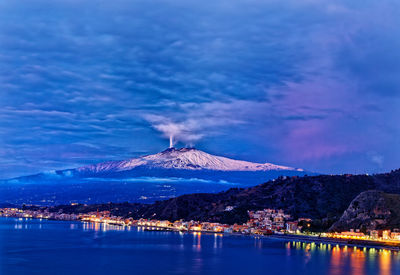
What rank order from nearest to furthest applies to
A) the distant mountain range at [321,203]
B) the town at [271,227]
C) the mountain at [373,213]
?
the town at [271,227]
the mountain at [373,213]
the distant mountain range at [321,203]

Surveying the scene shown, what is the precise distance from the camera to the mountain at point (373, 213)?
108525mm

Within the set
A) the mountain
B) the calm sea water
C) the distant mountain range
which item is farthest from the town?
the calm sea water

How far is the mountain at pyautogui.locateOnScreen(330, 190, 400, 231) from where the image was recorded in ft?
356

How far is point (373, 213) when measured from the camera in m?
112

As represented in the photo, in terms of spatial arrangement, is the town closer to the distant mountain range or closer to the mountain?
the mountain

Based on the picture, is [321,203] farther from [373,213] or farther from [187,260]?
[187,260]

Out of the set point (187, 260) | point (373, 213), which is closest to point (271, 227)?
point (373, 213)

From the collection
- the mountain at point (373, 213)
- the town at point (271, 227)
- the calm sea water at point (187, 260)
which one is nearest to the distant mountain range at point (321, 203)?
the mountain at point (373, 213)

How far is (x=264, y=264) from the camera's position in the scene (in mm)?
71438

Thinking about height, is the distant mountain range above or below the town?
above

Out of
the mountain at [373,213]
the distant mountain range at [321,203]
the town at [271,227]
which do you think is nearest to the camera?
the town at [271,227]

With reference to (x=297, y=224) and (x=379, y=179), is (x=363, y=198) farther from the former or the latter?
(x=379, y=179)

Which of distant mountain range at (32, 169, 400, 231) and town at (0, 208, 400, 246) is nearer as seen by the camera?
town at (0, 208, 400, 246)

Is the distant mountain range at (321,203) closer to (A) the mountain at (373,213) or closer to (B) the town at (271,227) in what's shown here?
(A) the mountain at (373,213)
